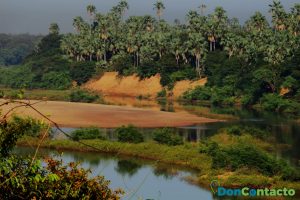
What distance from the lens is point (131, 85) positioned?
12862 cm

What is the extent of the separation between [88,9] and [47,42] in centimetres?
1592

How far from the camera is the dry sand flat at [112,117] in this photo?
249 feet

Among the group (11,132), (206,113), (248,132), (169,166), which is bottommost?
(169,166)

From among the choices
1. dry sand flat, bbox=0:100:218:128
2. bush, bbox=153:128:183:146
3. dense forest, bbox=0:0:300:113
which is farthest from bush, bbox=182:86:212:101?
bush, bbox=153:128:183:146

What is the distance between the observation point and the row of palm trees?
11019 centimetres

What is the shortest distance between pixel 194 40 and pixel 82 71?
99.7ft

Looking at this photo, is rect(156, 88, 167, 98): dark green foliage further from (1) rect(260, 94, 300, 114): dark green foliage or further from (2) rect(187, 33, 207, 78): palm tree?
(1) rect(260, 94, 300, 114): dark green foliage

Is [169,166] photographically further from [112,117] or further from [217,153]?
[112,117]

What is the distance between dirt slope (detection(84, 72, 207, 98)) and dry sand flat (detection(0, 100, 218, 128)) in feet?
96.5

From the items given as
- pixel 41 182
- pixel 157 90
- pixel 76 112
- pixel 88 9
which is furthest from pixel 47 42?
pixel 41 182

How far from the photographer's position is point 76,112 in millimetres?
86438

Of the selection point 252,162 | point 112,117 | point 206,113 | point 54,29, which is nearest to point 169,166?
point 252,162

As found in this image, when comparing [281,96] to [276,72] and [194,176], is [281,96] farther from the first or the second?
[194,176]

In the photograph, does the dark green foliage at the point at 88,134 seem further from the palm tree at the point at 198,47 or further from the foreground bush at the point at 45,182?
the palm tree at the point at 198,47
